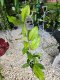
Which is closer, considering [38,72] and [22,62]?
[38,72]

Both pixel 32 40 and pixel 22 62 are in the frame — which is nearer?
pixel 32 40

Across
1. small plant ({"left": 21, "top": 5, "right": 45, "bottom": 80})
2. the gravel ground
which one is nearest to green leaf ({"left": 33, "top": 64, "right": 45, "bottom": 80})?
small plant ({"left": 21, "top": 5, "right": 45, "bottom": 80})

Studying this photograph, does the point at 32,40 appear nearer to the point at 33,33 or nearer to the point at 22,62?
the point at 33,33

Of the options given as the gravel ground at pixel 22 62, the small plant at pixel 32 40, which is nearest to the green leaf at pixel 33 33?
the small plant at pixel 32 40

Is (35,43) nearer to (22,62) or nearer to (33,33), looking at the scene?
(33,33)

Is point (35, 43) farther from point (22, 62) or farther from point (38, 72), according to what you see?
point (22, 62)

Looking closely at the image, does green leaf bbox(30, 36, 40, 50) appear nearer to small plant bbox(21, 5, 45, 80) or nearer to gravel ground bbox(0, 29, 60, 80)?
small plant bbox(21, 5, 45, 80)

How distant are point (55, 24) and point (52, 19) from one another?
103 millimetres

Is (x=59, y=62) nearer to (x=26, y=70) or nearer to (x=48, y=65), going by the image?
(x=48, y=65)

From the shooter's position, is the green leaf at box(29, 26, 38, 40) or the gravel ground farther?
the gravel ground

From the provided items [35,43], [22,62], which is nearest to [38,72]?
[35,43]

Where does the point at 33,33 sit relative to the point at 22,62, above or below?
above

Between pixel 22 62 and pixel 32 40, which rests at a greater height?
pixel 32 40

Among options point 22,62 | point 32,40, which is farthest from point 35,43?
point 22,62
